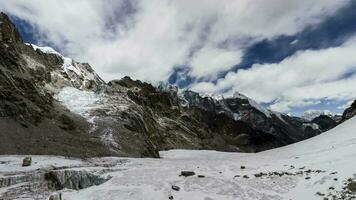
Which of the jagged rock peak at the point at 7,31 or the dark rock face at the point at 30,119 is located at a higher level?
the jagged rock peak at the point at 7,31

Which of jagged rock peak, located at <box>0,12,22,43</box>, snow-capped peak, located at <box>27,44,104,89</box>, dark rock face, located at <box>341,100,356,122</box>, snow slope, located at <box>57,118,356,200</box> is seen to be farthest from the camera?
snow-capped peak, located at <box>27,44,104,89</box>

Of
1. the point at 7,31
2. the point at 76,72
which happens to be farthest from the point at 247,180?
the point at 76,72

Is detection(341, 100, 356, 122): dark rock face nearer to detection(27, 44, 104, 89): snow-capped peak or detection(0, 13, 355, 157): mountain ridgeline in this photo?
detection(0, 13, 355, 157): mountain ridgeline

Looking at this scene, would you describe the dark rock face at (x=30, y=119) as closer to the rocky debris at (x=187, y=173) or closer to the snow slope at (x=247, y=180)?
the snow slope at (x=247, y=180)

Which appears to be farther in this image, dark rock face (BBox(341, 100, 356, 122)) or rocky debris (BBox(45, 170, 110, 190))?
dark rock face (BBox(341, 100, 356, 122))

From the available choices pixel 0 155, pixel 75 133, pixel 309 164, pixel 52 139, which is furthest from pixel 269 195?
pixel 75 133

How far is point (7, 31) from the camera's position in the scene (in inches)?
4919

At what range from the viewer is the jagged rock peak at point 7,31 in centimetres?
12100

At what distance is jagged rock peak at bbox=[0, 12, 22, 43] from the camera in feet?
397

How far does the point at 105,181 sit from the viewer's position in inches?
1270

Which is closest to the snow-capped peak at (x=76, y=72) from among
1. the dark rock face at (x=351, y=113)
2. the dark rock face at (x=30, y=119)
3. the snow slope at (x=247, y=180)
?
the dark rock face at (x=30, y=119)

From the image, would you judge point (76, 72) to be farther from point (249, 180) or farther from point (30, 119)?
point (249, 180)

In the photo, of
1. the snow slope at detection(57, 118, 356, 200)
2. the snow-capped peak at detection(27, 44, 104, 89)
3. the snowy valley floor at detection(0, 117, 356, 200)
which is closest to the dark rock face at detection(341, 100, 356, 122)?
the snowy valley floor at detection(0, 117, 356, 200)

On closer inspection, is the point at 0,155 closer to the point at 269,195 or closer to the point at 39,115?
the point at 39,115
